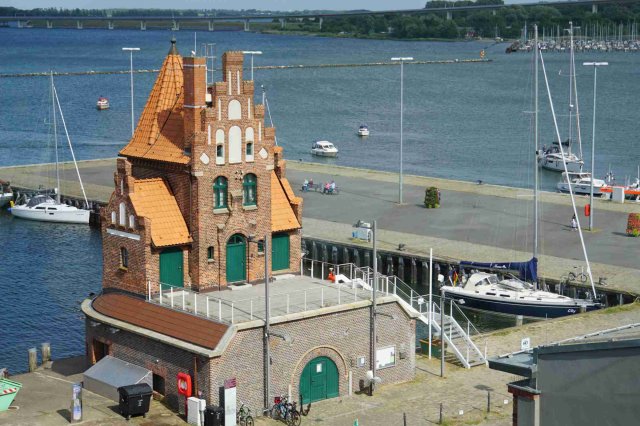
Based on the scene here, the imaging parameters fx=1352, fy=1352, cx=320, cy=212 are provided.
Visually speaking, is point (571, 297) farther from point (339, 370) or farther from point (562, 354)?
point (562, 354)

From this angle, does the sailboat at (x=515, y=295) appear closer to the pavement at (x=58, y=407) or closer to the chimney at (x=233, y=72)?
the chimney at (x=233, y=72)

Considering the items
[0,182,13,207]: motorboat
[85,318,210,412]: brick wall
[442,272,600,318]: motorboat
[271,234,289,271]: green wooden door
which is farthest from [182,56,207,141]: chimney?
[0,182,13,207]: motorboat

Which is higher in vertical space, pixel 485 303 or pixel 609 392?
pixel 609 392

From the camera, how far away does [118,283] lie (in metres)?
49.1

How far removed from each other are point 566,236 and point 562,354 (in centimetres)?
4658

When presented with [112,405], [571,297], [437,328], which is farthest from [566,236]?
[112,405]

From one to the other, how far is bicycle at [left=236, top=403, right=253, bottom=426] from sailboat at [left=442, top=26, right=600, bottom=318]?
20446mm

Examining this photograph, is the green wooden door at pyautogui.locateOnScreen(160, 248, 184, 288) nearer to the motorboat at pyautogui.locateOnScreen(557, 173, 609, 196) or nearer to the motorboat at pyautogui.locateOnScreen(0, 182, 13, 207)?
the motorboat at pyautogui.locateOnScreen(0, 182, 13, 207)

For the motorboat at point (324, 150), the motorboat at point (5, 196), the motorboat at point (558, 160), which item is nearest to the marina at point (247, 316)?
the motorboat at point (5, 196)

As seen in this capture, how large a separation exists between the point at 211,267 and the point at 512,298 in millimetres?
21094

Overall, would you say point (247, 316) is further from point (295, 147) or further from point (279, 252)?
point (295, 147)

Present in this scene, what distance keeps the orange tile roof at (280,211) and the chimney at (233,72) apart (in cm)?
432

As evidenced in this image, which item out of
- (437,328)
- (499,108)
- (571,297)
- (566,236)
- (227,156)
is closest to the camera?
(227,156)

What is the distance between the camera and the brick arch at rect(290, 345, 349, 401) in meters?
46.1
